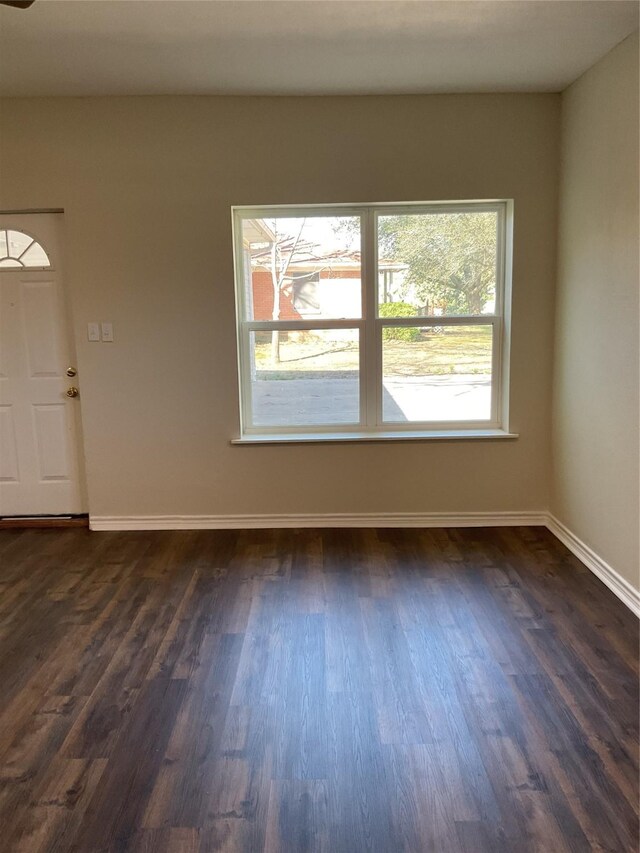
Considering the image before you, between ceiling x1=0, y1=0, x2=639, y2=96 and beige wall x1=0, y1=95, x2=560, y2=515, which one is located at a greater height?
ceiling x1=0, y1=0, x2=639, y2=96

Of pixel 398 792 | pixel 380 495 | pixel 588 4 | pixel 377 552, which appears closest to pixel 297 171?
pixel 588 4

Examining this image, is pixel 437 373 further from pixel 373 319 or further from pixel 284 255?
pixel 284 255

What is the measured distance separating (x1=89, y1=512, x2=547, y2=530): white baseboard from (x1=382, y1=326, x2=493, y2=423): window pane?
63cm

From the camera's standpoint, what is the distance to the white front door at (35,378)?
354 cm

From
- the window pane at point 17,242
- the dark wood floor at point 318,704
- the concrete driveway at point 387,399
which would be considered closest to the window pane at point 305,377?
the concrete driveway at point 387,399

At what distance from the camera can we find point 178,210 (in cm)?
335

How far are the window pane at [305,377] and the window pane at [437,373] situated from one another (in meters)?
0.23

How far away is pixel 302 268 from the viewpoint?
138 inches

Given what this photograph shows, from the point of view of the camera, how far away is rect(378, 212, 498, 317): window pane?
346cm

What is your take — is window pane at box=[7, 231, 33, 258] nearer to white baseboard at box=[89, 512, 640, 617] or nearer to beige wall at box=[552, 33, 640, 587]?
white baseboard at box=[89, 512, 640, 617]

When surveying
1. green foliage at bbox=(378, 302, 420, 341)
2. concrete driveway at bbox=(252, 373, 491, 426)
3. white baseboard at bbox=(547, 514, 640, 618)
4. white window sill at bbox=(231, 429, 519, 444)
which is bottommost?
white baseboard at bbox=(547, 514, 640, 618)

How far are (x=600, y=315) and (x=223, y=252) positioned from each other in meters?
2.13

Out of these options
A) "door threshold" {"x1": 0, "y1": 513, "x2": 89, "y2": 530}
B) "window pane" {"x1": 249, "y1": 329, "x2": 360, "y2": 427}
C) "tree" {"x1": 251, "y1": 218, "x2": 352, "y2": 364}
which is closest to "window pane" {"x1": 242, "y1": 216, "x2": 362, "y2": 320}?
"tree" {"x1": 251, "y1": 218, "x2": 352, "y2": 364}

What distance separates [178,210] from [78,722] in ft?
8.87
